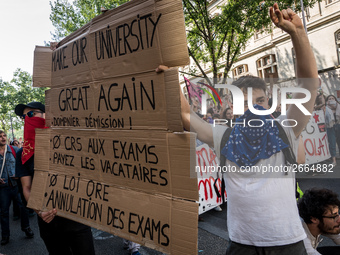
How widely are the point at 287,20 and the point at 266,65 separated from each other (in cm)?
2128

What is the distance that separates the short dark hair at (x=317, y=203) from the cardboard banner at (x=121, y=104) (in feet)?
4.62

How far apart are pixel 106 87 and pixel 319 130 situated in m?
7.34

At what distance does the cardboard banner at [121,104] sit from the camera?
4.81ft

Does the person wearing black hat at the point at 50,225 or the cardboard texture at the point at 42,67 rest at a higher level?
the cardboard texture at the point at 42,67

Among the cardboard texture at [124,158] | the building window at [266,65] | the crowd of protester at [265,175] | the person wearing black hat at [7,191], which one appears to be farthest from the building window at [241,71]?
the crowd of protester at [265,175]

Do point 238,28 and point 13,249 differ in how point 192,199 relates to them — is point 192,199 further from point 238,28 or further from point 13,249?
point 238,28

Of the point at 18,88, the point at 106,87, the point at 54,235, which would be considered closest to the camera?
the point at 106,87

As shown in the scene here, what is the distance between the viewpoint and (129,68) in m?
1.68

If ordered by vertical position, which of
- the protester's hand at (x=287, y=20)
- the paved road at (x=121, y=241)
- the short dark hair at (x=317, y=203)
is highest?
the protester's hand at (x=287, y=20)

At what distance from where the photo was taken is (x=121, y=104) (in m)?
1.74

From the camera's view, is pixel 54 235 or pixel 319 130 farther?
pixel 319 130

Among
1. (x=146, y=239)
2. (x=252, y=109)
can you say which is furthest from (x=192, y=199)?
(x=252, y=109)

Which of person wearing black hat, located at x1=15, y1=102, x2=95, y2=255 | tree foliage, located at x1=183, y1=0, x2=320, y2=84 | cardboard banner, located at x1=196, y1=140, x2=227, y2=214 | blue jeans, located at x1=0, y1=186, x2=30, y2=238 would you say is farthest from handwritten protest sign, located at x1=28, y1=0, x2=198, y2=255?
tree foliage, located at x1=183, y1=0, x2=320, y2=84

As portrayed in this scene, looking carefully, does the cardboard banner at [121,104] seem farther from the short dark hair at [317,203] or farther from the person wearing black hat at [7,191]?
the person wearing black hat at [7,191]
